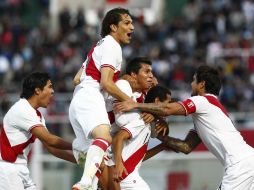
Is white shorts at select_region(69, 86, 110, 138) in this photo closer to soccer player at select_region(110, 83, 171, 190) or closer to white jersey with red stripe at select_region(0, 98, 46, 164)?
soccer player at select_region(110, 83, 171, 190)

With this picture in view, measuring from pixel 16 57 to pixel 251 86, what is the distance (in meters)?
6.69

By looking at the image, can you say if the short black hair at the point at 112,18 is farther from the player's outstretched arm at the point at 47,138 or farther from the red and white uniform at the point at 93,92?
the player's outstretched arm at the point at 47,138

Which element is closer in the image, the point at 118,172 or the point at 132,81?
the point at 118,172

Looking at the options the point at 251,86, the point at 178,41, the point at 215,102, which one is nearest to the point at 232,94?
the point at 251,86

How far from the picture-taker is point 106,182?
12.5 meters

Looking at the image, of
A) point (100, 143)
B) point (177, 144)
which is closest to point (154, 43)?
point (177, 144)

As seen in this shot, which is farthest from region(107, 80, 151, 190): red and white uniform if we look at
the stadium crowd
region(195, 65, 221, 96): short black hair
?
the stadium crowd

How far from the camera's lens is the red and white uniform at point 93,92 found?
12273 millimetres

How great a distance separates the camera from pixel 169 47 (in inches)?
1247

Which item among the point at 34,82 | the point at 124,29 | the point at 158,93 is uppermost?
the point at 124,29

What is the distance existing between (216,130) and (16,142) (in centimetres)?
226

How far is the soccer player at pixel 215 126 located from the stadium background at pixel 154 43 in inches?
338

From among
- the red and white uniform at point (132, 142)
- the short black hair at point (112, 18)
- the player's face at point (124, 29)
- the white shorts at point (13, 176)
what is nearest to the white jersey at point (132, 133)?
the red and white uniform at point (132, 142)

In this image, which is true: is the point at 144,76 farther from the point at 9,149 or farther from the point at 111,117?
the point at 9,149
